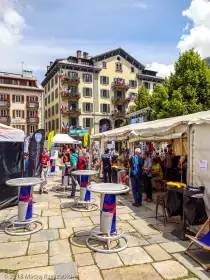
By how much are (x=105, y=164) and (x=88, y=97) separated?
28.6 meters

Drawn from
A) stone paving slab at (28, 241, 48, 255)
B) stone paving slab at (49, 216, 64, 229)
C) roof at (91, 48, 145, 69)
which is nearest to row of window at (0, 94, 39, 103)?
roof at (91, 48, 145, 69)

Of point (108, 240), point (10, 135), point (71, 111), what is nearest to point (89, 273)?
point (108, 240)

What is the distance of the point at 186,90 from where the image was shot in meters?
19.1

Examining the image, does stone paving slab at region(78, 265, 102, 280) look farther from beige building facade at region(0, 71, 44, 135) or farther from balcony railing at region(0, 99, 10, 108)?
balcony railing at region(0, 99, 10, 108)

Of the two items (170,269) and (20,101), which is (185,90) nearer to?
(170,269)

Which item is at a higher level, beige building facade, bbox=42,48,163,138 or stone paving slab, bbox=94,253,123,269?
beige building facade, bbox=42,48,163,138

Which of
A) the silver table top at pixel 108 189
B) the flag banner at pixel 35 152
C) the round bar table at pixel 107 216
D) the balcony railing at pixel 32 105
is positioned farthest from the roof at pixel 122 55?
the round bar table at pixel 107 216

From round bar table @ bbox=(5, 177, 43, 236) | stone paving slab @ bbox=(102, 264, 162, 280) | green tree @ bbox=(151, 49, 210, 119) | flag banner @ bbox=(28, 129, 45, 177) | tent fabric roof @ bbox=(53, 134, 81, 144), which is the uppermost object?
green tree @ bbox=(151, 49, 210, 119)

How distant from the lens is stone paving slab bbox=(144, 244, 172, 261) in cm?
413

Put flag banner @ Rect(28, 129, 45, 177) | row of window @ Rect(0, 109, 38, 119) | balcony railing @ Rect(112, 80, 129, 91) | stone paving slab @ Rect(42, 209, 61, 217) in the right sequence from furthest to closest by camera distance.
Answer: row of window @ Rect(0, 109, 38, 119), balcony railing @ Rect(112, 80, 129, 91), flag banner @ Rect(28, 129, 45, 177), stone paving slab @ Rect(42, 209, 61, 217)

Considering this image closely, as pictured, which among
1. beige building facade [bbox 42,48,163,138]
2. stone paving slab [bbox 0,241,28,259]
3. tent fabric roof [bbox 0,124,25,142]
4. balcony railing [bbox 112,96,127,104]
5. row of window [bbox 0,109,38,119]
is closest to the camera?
stone paving slab [bbox 0,241,28,259]

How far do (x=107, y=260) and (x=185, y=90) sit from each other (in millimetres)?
17595

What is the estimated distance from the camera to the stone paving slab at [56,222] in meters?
5.72

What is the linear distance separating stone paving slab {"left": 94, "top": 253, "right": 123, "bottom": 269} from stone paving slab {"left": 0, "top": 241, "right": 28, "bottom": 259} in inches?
54.8
